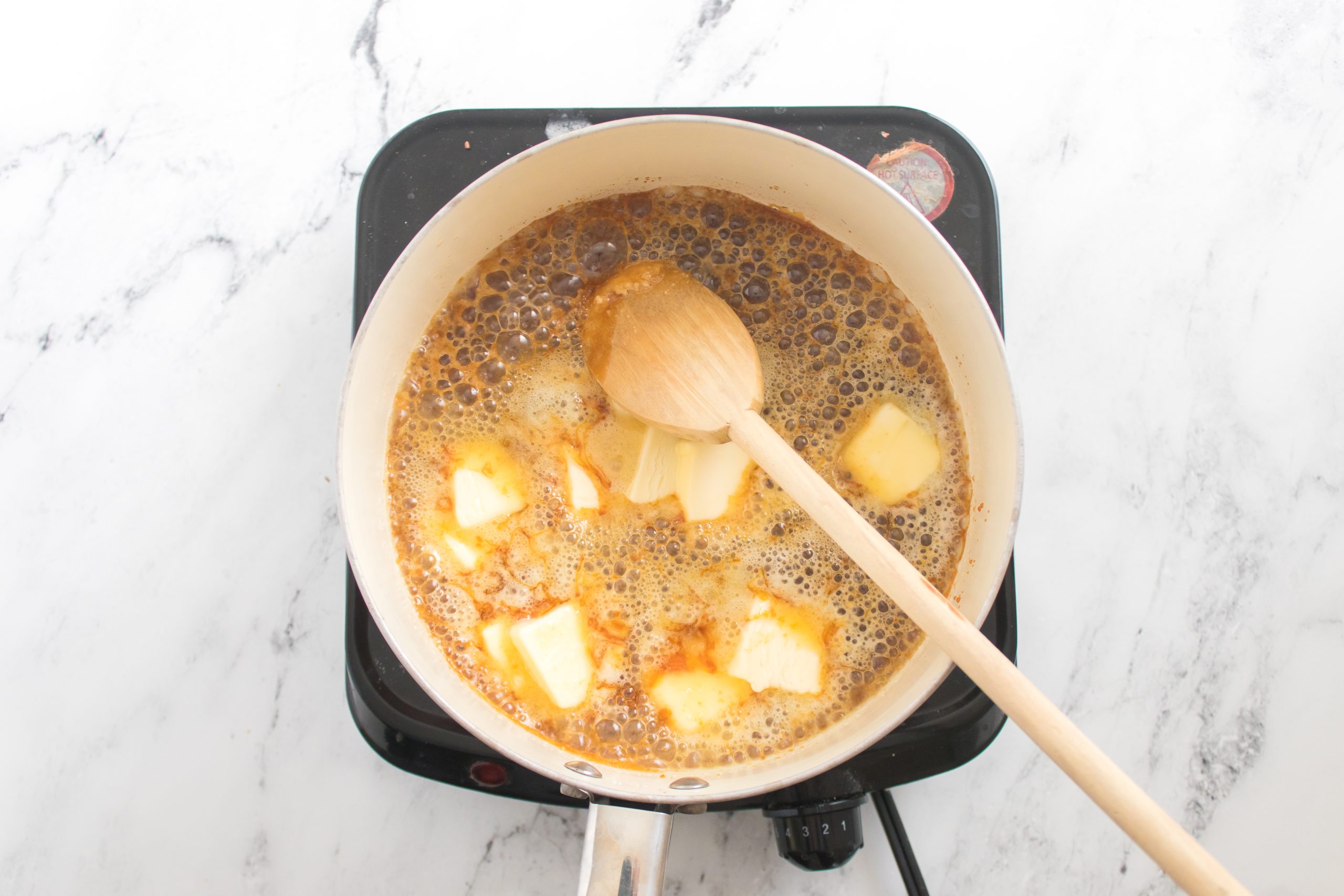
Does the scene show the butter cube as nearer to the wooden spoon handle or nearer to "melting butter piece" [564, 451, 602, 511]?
→ "melting butter piece" [564, 451, 602, 511]

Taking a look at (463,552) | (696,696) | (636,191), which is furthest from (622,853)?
(636,191)

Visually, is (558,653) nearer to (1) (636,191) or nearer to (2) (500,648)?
(2) (500,648)

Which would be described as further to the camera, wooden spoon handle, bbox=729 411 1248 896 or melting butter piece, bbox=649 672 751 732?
melting butter piece, bbox=649 672 751 732

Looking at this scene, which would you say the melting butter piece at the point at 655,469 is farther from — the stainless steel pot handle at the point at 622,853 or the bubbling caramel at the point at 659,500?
the stainless steel pot handle at the point at 622,853

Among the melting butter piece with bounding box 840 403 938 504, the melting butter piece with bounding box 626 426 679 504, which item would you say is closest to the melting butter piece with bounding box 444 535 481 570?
the melting butter piece with bounding box 626 426 679 504

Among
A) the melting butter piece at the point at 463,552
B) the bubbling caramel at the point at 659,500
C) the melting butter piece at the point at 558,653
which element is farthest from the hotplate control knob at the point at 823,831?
the melting butter piece at the point at 463,552

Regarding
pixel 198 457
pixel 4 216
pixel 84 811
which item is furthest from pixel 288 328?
pixel 84 811

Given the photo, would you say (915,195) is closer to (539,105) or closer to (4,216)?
(539,105)
